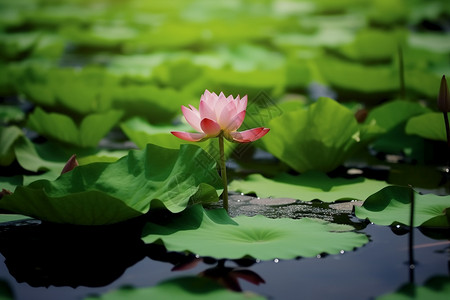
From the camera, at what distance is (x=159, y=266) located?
3.34 ft

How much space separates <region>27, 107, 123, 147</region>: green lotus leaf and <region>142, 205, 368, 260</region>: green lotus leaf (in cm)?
63

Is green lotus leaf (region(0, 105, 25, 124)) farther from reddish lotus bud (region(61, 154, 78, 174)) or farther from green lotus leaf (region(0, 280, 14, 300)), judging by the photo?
green lotus leaf (region(0, 280, 14, 300))

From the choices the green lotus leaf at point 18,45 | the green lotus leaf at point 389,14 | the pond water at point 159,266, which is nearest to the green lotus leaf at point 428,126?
the pond water at point 159,266

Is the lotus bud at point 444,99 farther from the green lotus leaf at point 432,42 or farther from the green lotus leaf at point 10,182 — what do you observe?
the green lotus leaf at point 432,42

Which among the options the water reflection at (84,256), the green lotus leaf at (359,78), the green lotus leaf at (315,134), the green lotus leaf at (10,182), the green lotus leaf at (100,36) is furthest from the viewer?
the green lotus leaf at (100,36)

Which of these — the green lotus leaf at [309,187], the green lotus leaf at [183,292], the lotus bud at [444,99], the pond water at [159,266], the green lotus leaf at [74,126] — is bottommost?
the green lotus leaf at [309,187]

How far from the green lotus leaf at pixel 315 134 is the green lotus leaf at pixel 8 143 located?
26.1 inches

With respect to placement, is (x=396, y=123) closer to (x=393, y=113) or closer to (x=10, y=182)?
(x=393, y=113)

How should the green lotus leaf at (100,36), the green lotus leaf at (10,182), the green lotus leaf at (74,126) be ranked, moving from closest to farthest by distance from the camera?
the green lotus leaf at (10,182)
the green lotus leaf at (74,126)
the green lotus leaf at (100,36)

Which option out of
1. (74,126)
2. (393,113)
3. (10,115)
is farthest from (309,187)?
(10,115)

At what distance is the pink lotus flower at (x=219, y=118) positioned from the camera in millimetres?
1170

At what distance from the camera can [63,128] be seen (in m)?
1.69

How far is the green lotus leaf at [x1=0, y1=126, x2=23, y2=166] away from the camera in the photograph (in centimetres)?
152

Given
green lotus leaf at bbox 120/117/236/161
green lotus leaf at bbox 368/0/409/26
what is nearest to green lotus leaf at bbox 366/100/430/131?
green lotus leaf at bbox 120/117/236/161
